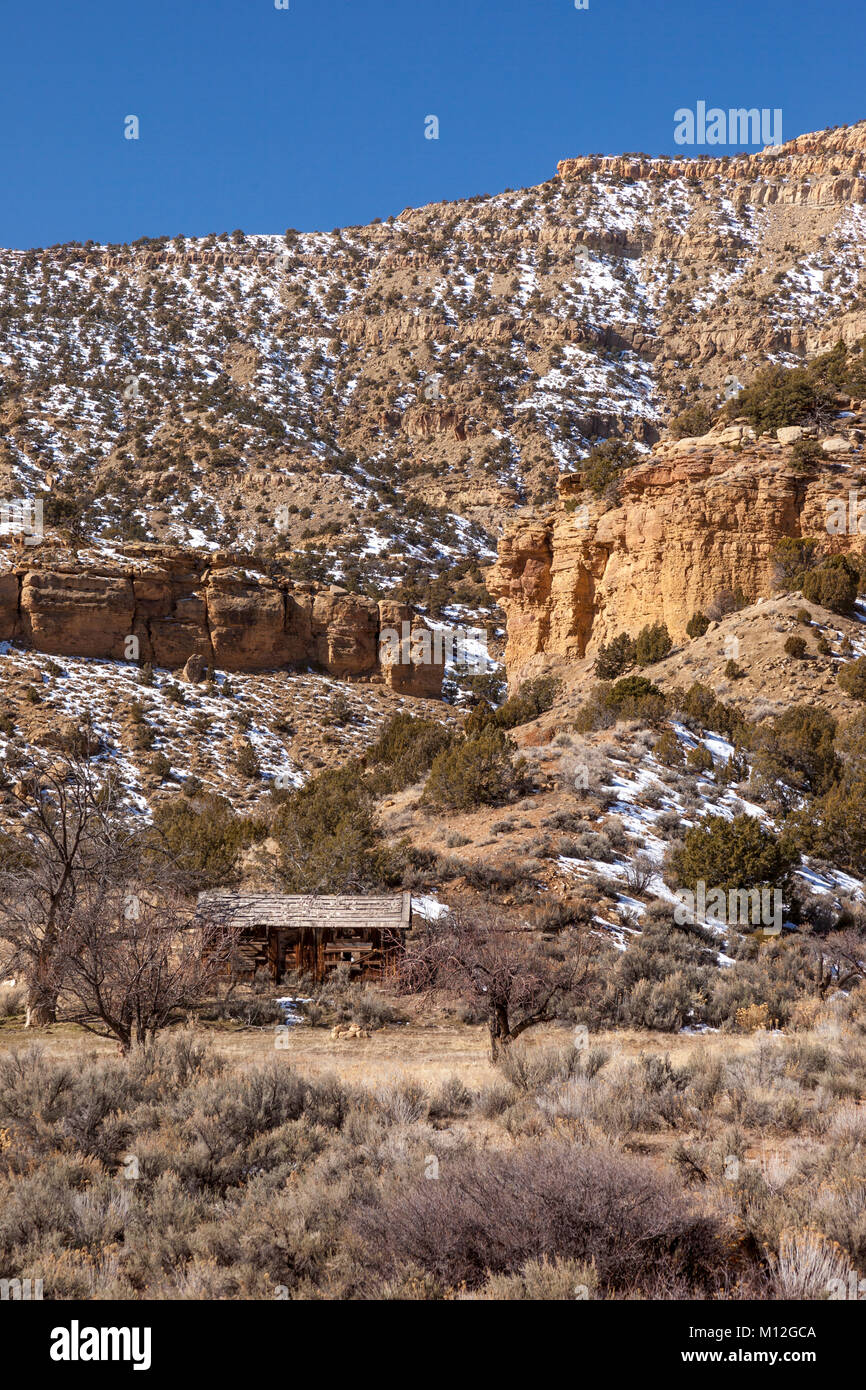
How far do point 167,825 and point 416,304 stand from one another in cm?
6645

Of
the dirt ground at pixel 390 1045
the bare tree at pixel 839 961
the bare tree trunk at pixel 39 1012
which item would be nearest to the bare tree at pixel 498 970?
the dirt ground at pixel 390 1045

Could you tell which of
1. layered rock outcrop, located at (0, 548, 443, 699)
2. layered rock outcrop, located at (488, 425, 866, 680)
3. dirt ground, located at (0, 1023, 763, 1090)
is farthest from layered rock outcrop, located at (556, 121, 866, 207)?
dirt ground, located at (0, 1023, 763, 1090)

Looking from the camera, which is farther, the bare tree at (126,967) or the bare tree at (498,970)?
the bare tree at (498,970)

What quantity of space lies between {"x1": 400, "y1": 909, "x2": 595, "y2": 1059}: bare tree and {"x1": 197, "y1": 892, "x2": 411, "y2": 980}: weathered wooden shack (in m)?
0.72

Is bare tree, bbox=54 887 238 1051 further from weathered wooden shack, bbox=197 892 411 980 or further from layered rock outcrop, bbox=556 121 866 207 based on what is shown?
layered rock outcrop, bbox=556 121 866 207

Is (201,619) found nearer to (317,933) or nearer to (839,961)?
(317,933)

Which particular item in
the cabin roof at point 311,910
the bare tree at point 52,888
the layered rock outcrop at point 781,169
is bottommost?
the cabin roof at point 311,910

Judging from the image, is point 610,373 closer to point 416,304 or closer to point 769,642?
point 416,304

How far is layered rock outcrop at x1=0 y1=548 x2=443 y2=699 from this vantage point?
38.9 meters

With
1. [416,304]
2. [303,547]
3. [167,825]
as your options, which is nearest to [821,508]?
[167,825]

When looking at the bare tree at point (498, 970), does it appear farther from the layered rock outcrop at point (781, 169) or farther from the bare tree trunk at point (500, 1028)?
the layered rock outcrop at point (781, 169)

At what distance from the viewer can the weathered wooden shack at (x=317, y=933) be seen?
46.2ft

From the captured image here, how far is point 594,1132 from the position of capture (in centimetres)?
620

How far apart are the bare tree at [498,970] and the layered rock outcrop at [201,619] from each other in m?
30.1
